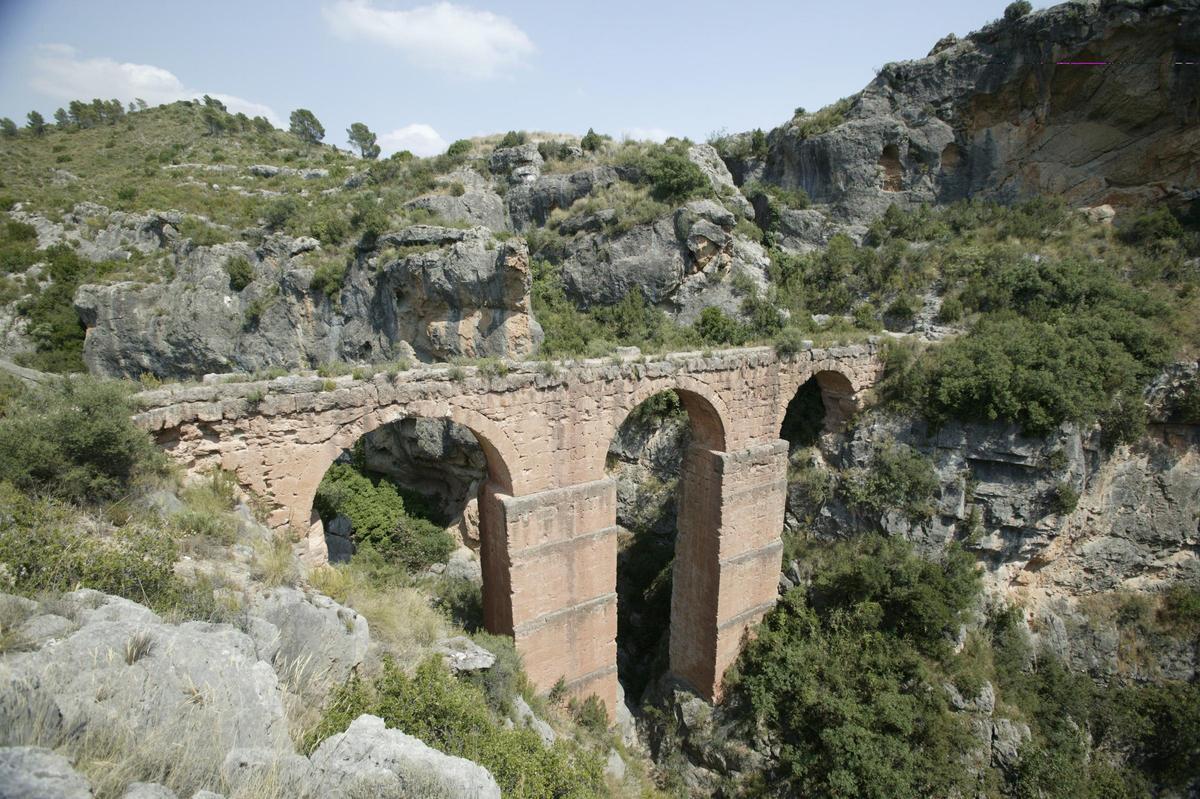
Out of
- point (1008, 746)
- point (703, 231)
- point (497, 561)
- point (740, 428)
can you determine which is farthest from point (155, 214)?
point (1008, 746)

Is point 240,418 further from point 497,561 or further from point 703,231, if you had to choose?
point 703,231

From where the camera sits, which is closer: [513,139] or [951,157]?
[951,157]

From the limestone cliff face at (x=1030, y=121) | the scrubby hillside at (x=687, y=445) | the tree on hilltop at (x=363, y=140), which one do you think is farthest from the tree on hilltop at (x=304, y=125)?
the limestone cliff face at (x=1030, y=121)

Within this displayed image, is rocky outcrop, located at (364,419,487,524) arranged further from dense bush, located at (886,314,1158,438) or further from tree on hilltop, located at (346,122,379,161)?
tree on hilltop, located at (346,122,379,161)

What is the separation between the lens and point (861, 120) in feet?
72.0

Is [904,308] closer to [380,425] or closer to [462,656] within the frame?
[380,425]

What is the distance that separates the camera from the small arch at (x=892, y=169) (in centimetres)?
2172

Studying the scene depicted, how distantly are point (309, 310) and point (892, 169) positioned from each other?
2250cm

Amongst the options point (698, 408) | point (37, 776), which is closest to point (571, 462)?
point (698, 408)

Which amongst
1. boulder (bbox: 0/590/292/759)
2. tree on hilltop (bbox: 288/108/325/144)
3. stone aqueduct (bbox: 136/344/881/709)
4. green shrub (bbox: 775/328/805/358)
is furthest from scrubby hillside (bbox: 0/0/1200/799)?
tree on hilltop (bbox: 288/108/325/144)

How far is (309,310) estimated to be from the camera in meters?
20.0

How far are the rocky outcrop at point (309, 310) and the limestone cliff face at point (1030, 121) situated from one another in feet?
47.4

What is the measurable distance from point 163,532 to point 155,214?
26352mm

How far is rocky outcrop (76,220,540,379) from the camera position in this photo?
1753 centimetres
